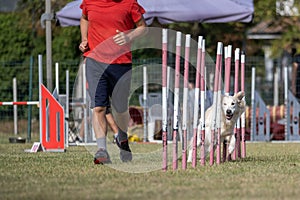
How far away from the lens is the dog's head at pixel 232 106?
877cm

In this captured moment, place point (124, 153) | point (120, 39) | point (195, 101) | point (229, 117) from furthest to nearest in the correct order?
point (229, 117) → point (124, 153) → point (120, 39) → point (195, 101)

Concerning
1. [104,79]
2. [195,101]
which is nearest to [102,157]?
[104,79]

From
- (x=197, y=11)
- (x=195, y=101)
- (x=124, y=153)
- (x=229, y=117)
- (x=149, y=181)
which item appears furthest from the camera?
(x=197, y=11)

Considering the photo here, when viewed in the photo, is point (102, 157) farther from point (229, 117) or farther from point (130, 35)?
point (229, 117)

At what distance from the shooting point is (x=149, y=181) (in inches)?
251

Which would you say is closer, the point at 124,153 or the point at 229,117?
the point at 124,153

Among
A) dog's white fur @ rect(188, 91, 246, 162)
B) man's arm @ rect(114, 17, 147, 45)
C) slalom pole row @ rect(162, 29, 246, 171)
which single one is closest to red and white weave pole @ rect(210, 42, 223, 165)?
slalom pole row @ rect(162, 29, 246, 171)

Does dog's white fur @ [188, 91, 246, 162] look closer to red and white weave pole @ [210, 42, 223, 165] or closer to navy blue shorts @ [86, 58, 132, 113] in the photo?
red and white weave pole @ [210, 42, 223, 165]

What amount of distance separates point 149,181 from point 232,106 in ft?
8.74

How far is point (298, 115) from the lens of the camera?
1520 cm

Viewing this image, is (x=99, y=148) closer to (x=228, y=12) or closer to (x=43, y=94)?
(x=43, y=94)

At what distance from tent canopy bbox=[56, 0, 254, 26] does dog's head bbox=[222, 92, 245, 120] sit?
4.99 m

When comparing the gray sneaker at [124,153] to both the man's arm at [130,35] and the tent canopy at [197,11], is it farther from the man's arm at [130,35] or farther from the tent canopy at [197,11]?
the tent canopy at [197,11]

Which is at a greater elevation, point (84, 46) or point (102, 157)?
point (84, 46)
